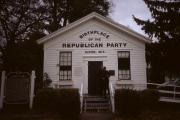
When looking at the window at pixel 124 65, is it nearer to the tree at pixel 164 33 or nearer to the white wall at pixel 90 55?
the white wall at pixel 90 55

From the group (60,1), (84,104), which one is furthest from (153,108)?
(60,1)

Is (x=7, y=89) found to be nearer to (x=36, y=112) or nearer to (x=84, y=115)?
(x=36, y=112)

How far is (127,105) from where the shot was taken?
499 inches

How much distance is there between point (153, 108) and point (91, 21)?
8.02 meters

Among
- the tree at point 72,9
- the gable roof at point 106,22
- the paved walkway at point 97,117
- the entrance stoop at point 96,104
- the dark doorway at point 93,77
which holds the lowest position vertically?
the paved walkway at point 97,117

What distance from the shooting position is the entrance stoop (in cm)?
1452

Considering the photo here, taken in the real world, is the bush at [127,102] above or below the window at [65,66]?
below

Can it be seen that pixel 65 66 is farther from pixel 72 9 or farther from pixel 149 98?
pixel 72 9

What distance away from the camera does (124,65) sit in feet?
60.1

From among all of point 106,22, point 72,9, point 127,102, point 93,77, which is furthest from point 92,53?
point 72,9

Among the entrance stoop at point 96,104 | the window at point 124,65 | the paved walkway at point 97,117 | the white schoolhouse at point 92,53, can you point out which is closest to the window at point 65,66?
the white schoolhouse at point 92,53

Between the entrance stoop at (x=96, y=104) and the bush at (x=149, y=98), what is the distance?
6.96ft

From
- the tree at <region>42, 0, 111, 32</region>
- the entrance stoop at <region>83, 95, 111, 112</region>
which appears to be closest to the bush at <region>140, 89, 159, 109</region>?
the entrance stoop at <region>83, 95, 111, 112</region>

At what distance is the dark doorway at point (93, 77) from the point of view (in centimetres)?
1800
